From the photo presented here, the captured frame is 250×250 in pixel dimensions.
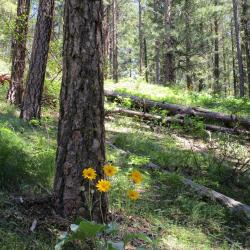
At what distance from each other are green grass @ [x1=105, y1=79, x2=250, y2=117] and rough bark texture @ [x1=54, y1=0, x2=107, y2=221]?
9229mm

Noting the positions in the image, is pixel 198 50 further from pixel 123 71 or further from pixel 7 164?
pixel 123 71

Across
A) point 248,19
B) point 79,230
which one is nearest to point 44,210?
point 79,230

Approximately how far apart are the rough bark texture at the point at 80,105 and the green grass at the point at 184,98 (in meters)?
9.23

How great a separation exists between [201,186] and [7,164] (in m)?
2.78

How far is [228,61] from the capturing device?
5116 centimetres

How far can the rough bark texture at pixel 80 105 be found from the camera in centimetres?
369

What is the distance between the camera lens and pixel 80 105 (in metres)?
3.70

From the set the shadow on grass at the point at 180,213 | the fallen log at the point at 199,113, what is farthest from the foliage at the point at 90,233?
the fallen log at the point at 199,113

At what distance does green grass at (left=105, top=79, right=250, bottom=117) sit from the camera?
13.5m

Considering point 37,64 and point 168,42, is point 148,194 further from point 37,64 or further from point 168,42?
point 168,42

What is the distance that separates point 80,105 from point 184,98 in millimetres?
12057

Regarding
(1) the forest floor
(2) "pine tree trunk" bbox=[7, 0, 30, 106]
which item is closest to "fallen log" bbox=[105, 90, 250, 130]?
(1) the forest floor

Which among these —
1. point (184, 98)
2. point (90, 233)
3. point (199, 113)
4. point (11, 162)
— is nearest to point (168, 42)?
point (184, 98)

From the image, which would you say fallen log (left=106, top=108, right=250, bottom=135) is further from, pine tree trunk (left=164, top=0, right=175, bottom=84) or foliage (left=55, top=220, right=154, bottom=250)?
pine tree trunk (left=164, top=0, right=175, bottom=84)
